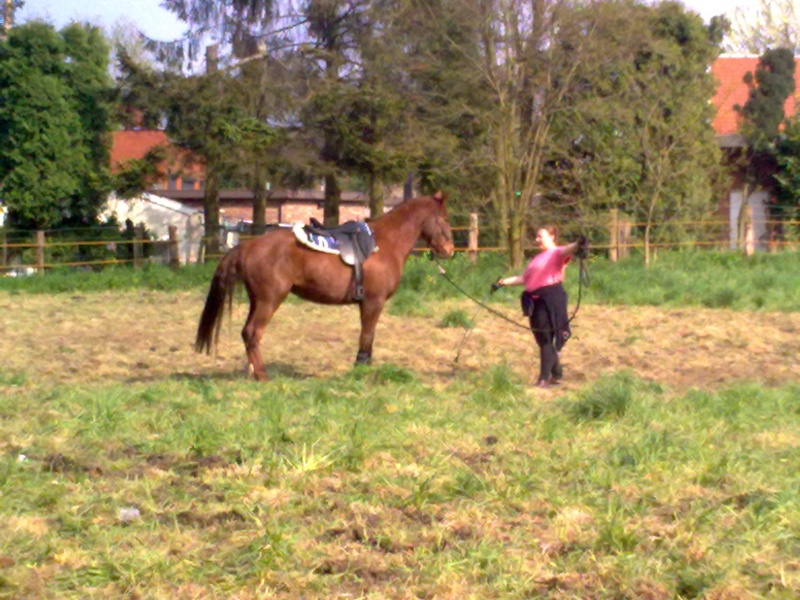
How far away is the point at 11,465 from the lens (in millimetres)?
5488

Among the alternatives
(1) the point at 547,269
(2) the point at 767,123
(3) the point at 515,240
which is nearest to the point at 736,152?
(2) the point at 767,123

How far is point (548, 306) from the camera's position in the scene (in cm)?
941

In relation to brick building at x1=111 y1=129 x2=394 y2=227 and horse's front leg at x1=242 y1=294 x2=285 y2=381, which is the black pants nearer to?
horse's front leg at x1=242 y1=294 x2=285 y2=381

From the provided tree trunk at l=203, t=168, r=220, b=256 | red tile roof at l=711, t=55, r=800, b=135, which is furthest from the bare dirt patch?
red tile roof at l=711, t=55, r=800, b=135

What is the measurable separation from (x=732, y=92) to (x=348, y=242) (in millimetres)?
26655

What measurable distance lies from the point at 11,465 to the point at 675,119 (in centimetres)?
2143

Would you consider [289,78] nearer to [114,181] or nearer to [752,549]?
[114,181]

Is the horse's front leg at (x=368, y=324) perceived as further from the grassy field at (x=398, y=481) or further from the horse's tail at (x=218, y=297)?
the horse's tail at (x=218, y=297)

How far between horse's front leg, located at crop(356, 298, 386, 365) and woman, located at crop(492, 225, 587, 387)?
1.21m

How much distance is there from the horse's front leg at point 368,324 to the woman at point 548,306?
3.96 ft

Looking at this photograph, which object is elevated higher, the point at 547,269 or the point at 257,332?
the point at 547,269

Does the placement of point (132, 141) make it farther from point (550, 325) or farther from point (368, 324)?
point (550, 325)

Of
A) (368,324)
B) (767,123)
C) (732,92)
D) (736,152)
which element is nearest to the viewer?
(368,324)

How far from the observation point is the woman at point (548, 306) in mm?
9359
